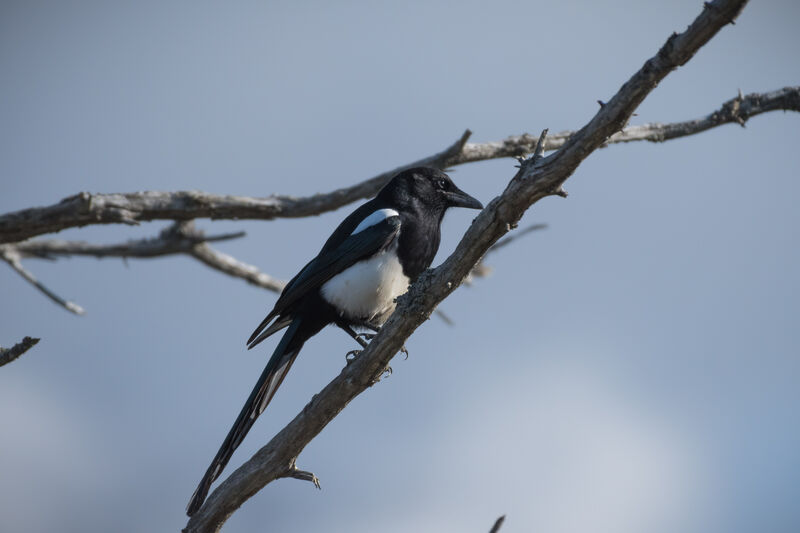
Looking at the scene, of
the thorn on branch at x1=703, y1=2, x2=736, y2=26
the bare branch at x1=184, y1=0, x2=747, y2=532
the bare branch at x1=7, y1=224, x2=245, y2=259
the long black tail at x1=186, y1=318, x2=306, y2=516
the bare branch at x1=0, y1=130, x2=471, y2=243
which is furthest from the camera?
the bare branch at x1=7, y1=224, x2=245, y2=259

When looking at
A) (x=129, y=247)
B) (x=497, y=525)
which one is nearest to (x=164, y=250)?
(x=129, y=247)

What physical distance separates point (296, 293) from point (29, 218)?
1.56 meters

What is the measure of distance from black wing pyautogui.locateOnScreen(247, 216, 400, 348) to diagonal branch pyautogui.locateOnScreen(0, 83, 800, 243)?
68 cm

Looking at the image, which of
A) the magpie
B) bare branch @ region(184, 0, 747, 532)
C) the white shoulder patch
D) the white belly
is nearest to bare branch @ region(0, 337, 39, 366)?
bare branch @ region(184, 0, 747, 532)

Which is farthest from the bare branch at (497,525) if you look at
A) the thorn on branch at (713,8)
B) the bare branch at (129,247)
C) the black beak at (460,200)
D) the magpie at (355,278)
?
the bare branch at (129,247)

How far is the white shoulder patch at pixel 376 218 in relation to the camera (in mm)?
4840

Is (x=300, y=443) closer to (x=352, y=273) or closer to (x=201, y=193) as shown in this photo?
(x=352, y=273)

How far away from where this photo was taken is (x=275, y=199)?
5.38 m

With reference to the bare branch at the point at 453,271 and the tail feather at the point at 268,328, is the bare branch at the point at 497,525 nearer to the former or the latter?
the bare branch at the point at 453,271

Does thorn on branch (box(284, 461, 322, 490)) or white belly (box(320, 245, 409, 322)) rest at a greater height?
white belly (box(320, 245, 409, 322))

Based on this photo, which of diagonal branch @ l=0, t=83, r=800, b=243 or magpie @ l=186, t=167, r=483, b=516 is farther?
diagonal branch @ l=0, t=83, r=800, b=243

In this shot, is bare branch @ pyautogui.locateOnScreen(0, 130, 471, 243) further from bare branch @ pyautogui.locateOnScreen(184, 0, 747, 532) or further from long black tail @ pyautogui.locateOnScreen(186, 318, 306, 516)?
bare branch @ pyautogui.locateOnScreen(184, 0, 747, 532)

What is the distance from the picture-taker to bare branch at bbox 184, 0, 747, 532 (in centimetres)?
270

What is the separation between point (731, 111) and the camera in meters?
5.04
